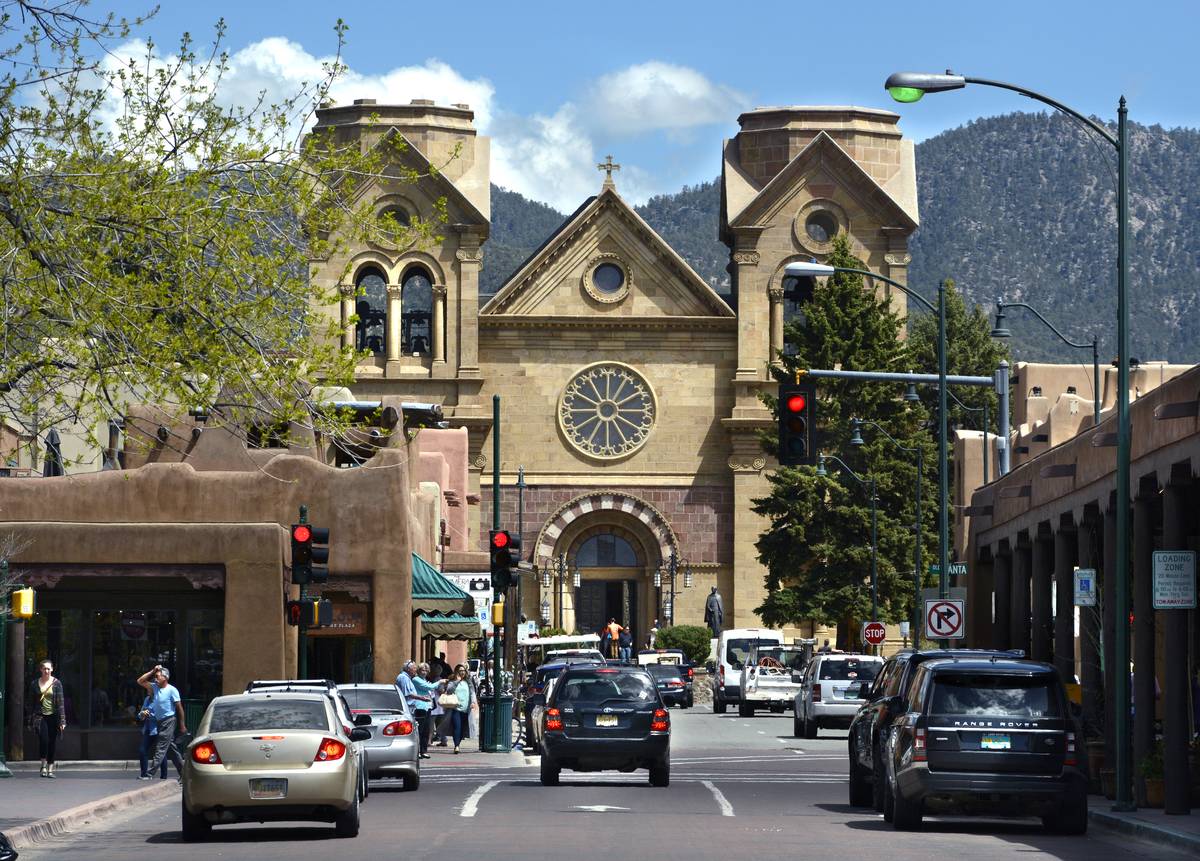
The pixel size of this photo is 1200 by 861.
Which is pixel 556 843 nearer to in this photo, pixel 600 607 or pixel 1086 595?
pixel 1086 595

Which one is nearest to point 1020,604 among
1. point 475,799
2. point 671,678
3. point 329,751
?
point 475,799

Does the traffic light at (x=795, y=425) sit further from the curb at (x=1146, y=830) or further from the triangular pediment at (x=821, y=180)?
the triangular pediment at (x=821, y=180)

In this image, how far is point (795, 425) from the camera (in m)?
31.1

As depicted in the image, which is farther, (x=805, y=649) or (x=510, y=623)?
(x=510, y=623)

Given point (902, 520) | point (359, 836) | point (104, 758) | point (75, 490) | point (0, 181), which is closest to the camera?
point (0, 181)

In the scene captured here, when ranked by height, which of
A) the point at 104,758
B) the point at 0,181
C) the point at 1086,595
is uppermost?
the point at 0,181

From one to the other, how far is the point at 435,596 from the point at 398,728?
1496 centimetres

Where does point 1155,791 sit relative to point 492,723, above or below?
below

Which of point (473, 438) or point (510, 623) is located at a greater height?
point (473, 438)

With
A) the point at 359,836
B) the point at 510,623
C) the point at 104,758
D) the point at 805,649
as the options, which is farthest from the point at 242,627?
the point at 510,623

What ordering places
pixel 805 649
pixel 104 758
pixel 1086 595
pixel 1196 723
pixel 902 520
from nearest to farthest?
pixel 1086 595, pixel 1196 723, pixel 104 758, pixel 805 649, pixel 902 520

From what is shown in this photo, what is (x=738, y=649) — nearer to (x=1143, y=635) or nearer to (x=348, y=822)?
(x=1143, y=635)

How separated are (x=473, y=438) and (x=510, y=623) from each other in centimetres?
668

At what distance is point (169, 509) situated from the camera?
41.2m
